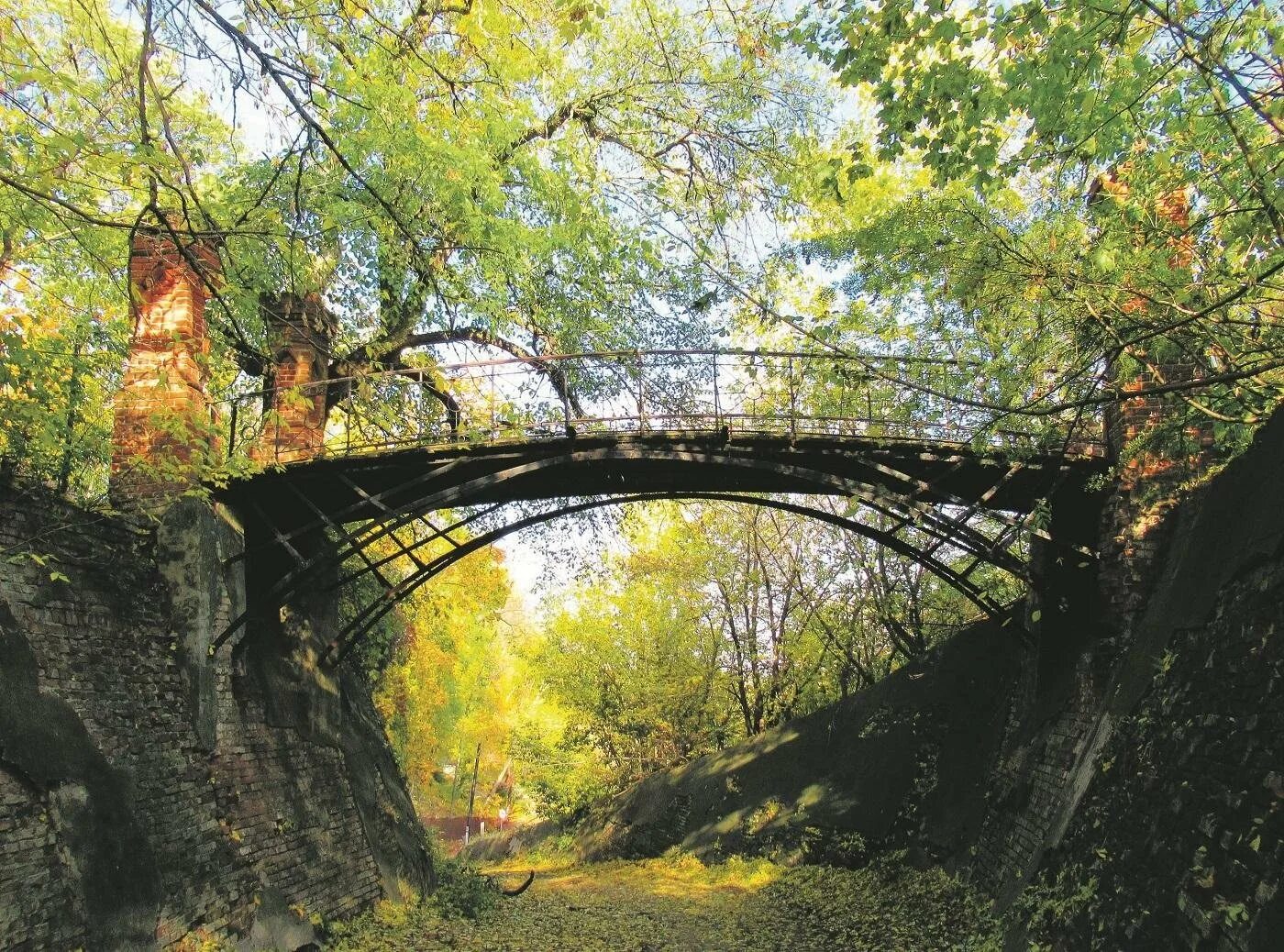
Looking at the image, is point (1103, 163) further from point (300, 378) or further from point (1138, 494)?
point (300, 378)

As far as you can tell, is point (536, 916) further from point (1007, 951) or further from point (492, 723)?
point (492, 723)

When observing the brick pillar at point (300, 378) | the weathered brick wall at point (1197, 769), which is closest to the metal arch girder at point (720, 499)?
the brick pillar at point (300, 378)

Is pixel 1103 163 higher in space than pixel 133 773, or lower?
higher

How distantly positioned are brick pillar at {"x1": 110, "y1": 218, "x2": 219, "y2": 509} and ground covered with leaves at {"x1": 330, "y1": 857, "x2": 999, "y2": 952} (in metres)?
5.24

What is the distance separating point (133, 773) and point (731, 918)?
7252mm

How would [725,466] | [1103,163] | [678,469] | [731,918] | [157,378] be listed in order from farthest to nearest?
[731,918] → [678,469] → [725,466] → [157,378] → [1103,163]

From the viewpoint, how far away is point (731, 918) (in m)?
Result: 10.7

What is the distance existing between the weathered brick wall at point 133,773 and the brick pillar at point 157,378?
659 mm

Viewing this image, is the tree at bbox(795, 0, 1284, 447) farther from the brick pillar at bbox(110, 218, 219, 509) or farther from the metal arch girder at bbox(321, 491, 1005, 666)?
the brick pillar at bbox(110, 218, 219, 509)

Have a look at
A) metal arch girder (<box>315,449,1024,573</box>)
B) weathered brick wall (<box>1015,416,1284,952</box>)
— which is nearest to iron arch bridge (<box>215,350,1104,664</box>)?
metal arch girder (<box>315,449,1024,573</box>)

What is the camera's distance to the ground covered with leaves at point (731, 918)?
8.86m

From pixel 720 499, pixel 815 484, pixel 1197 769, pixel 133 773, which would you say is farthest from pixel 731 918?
pixel 1197 769

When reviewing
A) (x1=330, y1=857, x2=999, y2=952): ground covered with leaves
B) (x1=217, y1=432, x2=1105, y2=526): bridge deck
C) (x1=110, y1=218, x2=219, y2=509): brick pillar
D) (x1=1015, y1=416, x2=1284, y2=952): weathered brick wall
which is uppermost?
(x1=110, y1=218, x2=219, y2=509): brick pillar

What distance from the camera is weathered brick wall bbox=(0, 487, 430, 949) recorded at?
6082 millimetres
